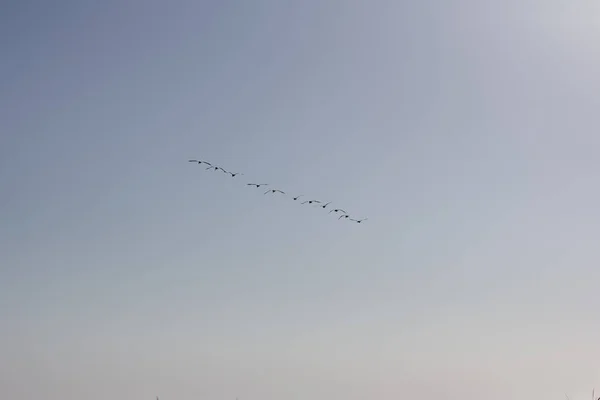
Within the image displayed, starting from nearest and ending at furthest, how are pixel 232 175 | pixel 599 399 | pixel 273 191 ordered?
pixel 232 175 → pixel 273 191 → pixel 599 399

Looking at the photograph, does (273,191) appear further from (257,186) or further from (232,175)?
(232,175)

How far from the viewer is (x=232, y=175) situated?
13400 cm

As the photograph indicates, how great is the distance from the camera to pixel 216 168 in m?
138

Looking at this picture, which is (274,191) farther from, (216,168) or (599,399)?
(599,399)

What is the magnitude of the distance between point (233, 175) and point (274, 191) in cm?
1770

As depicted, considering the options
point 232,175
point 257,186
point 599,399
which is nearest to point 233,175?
point 232,175

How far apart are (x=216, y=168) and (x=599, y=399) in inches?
7848

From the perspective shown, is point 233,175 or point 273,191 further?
point 273,191

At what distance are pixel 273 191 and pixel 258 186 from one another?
6.28 m

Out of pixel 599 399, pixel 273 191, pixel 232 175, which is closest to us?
pixel 232 175

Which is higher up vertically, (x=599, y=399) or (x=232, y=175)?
(x=232, y=175)

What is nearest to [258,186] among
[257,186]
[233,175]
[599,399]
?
[257,186]

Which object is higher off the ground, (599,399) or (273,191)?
(273,191)

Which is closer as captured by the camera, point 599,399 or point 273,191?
point 273,191
